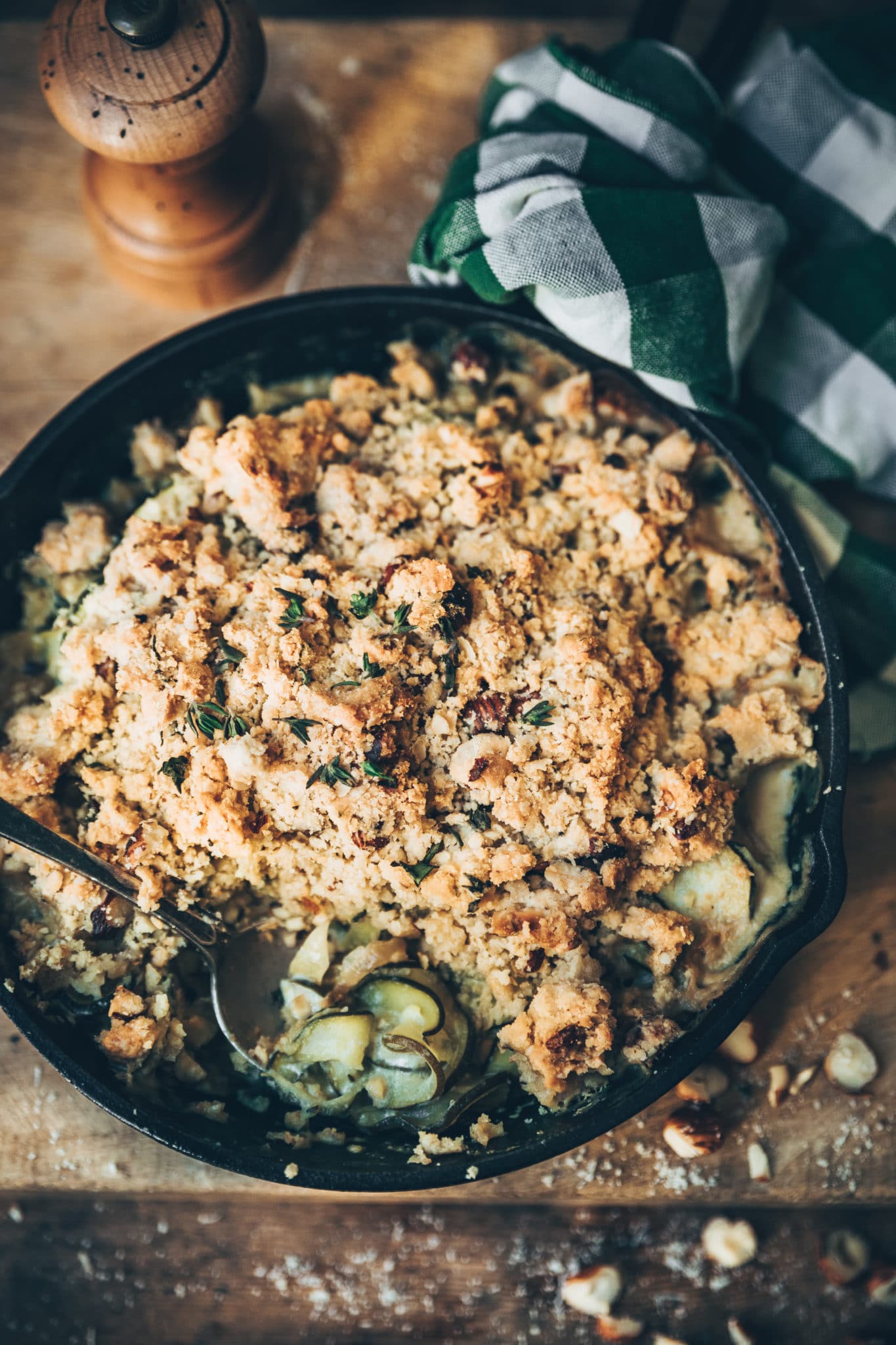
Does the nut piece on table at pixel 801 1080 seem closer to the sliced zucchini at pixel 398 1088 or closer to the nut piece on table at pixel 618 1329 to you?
the nut piece on table at pixel 618 1329

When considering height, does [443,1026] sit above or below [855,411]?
below

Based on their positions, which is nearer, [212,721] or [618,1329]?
[212,721]

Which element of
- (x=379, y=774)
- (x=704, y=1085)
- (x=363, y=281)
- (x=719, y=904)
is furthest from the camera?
(x=363, y=281)

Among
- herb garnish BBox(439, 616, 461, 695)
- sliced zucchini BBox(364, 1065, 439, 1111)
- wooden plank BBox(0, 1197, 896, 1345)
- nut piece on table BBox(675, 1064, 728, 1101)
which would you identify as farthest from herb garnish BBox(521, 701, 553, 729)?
wooden plank BBox(0, 1197, 896, 1345)

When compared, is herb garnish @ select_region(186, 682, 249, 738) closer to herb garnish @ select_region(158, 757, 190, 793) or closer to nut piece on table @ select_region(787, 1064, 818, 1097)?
herb garnish @ select_region(158, 757, 190, 793)

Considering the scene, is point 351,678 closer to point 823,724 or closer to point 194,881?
point 194,881

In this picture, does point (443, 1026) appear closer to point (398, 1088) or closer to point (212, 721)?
point (398, 1088)

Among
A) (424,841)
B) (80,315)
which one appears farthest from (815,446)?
(80,315)

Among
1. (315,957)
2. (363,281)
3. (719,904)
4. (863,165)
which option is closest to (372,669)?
(315,957)

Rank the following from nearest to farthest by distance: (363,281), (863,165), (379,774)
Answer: (379,774) → (863,165) → (363,281)
